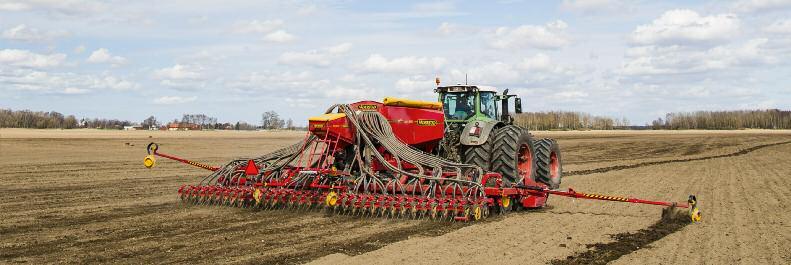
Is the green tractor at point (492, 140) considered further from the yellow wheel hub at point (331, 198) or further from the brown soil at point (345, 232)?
the yellow wheel hub at point (331, 198)

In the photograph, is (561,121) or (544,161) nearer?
(544,161)

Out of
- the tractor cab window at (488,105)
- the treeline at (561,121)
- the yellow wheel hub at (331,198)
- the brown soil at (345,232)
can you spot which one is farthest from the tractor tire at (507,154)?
the treeline at (561,121)

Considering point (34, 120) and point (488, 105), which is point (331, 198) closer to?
point (488, 105)

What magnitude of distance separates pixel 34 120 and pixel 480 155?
77.1m

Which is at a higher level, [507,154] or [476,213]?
[507,154]

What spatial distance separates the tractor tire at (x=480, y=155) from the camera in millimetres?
10516

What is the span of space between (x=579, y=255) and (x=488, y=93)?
5.37 meters

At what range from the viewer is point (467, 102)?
11.8m

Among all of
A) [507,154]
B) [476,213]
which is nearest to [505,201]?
[476,213]

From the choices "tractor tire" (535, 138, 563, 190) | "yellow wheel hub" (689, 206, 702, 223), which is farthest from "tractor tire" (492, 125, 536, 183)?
"yellow wheel hub" (689, 206, 702, 223)

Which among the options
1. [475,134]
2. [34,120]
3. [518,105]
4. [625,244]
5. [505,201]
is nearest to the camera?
[625,244]

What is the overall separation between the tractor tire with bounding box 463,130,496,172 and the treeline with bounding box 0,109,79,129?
233 ft

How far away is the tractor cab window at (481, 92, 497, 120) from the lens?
38.7 ft

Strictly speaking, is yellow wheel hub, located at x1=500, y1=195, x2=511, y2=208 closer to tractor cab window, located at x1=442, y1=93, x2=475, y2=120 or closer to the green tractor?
the green tractor
